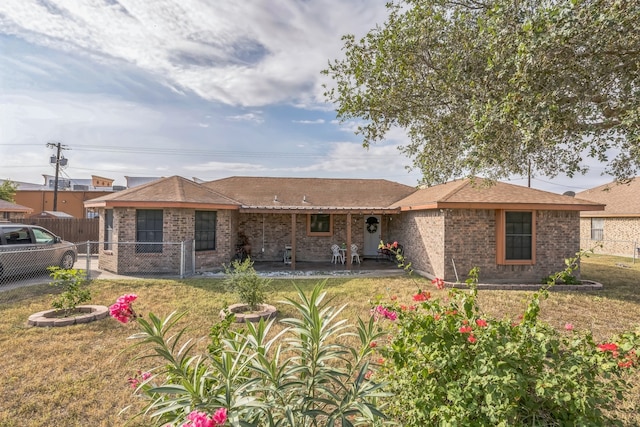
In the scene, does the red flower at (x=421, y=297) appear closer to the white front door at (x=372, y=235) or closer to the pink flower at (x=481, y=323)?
the pink flower at (x=481, y=323)

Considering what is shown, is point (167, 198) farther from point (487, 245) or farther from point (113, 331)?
point (487, 245)

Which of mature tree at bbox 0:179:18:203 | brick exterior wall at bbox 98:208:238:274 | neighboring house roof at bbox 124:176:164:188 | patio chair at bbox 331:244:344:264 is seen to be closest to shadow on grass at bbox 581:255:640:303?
patio chair at bbox 331:244:344:264

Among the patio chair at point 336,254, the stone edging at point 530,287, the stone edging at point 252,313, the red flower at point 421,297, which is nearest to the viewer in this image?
the red flower at point 421,297

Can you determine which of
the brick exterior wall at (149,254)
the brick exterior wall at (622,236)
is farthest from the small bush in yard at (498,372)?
the brick exterior wall at (622,236)

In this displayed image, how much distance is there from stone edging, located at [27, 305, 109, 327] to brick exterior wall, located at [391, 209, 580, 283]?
935 cm

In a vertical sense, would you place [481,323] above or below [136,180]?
below

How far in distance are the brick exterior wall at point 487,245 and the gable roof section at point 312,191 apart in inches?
192

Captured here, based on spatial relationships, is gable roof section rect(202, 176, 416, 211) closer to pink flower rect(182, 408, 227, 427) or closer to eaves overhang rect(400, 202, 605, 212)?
eaves overhang rect(400, 202, 605, 212)

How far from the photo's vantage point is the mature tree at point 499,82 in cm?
548

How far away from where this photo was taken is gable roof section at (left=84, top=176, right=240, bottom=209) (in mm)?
11312

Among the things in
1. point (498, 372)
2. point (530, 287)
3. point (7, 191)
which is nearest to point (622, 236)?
point (530, 287)

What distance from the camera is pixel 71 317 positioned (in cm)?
671

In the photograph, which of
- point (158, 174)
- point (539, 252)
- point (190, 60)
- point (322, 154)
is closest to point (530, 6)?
point (539, 252)

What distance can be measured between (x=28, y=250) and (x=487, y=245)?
13.8 metres
